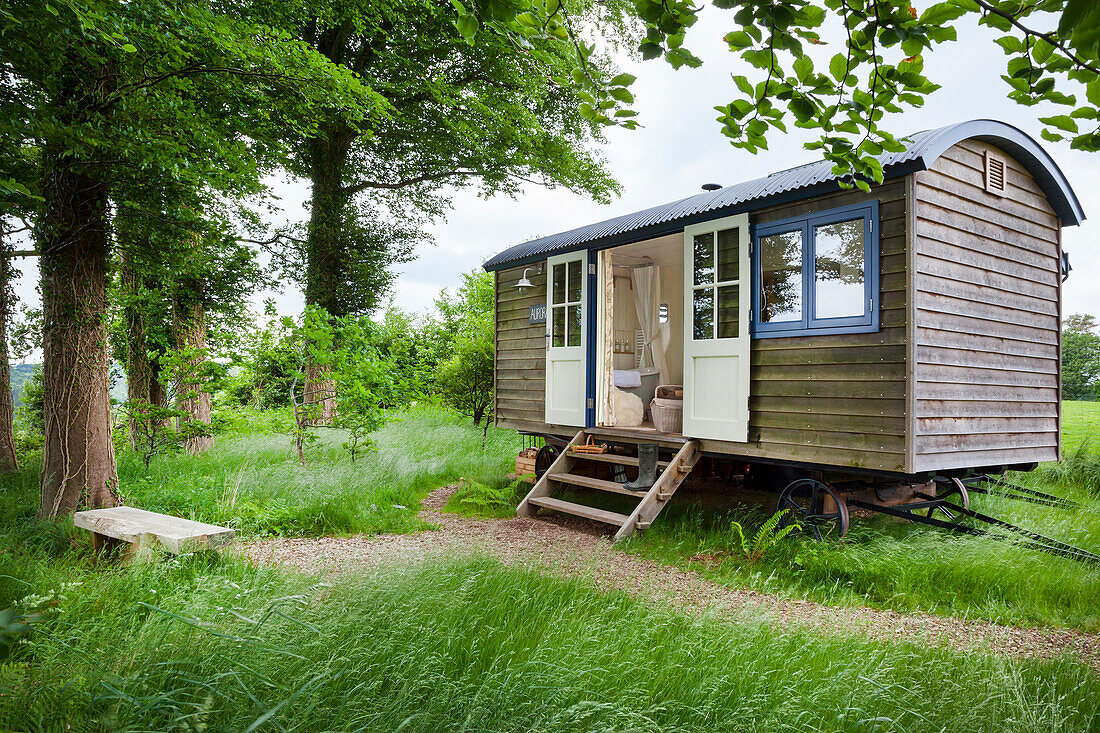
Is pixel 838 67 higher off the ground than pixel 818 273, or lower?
higher

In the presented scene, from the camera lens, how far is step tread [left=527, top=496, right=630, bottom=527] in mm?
5496

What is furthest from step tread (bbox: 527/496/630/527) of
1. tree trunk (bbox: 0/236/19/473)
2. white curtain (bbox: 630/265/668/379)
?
tree trunk (bbox: 0/236/19/473)

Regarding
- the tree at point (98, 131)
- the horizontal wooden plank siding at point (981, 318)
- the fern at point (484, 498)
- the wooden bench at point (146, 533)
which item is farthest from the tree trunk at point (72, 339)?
the horizontal wooden plank siding at point (981, 318)

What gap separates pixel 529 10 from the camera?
202cm

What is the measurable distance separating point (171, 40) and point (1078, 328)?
2869 cm

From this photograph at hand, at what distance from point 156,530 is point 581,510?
3400 millimetres

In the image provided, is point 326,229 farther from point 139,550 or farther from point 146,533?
point 139,550

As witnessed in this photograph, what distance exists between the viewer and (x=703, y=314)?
5.80m

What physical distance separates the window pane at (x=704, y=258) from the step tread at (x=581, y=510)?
231cm

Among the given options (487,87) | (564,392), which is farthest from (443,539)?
(487,87)

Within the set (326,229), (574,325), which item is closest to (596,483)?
(574,325)

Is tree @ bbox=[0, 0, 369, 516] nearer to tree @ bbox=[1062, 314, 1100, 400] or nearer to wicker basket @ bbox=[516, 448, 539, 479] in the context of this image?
wicker basket @ bbox=[516, 448, 539, 479]

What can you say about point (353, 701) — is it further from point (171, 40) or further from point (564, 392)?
point (564, 392)

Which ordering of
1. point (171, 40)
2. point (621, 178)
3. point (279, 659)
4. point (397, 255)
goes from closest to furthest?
point (279, 659) → point (171, 40) → point (397, 255) → point (621, 178)
